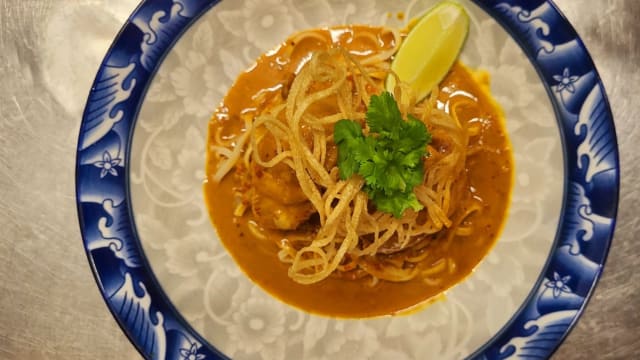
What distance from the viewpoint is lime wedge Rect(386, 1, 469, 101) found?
3193 millimetres

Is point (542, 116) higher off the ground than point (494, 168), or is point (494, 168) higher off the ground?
point (542, 116)

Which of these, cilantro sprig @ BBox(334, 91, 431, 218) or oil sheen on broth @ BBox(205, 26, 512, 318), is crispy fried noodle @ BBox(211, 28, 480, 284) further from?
cilantro sprig @ BBox(334, 91, 431, 218)

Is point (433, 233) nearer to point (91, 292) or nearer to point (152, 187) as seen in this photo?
point (152, 187)

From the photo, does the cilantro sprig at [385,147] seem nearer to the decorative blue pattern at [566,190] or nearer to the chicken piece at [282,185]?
the chicken piece at [282,185]

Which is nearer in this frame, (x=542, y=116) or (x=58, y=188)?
(x=542, y=116)

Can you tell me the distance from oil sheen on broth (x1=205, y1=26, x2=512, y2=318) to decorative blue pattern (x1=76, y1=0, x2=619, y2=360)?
1.21 ft

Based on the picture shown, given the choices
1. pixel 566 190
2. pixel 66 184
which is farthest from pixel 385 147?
pixel 66 184

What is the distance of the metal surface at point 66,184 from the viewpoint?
3287 millimetres

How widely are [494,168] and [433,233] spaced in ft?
1.75

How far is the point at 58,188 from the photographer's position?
3.37 meters

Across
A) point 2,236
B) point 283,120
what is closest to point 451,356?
point 283,120

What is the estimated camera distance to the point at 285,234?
3.28 m

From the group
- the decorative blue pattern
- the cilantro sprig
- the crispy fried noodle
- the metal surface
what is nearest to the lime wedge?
the crispy fried noodle

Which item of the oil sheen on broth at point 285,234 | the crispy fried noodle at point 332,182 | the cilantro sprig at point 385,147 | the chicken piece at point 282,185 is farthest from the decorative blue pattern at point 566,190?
the cilantro sprig at point 385,147
